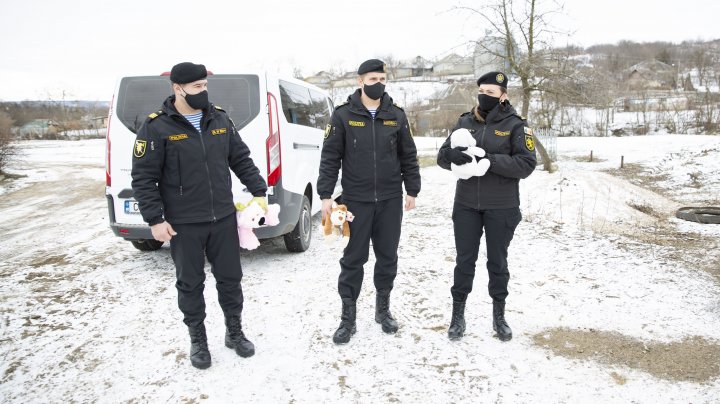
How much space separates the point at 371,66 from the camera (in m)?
3.09

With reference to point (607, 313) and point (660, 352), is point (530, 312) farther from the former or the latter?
point (660, 352)

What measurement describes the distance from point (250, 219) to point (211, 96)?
1.95 metres

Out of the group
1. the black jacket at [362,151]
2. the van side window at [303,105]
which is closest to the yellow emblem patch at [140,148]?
the black jacket at [362,151]

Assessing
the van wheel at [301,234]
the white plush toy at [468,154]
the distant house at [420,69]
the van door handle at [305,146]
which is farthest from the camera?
the distant house at [420,69]

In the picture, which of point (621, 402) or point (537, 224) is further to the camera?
point (537, 224)

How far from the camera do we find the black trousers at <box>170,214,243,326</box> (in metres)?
2.90

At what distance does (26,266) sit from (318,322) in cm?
397

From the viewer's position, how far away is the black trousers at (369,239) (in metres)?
3.22

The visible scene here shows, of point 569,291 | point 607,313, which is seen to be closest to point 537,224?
point 569,291

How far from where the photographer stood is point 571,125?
33.7 meters

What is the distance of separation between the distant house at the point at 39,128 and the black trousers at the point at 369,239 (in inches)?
1981

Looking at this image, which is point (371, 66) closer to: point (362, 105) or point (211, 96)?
point (362, 105)

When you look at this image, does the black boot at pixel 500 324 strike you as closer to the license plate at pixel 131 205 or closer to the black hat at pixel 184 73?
the black hat at pixel 184 73

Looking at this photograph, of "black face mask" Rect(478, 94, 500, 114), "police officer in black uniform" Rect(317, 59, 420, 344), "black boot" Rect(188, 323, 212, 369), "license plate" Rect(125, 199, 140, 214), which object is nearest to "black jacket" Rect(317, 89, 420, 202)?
"police officer in black uniform" Rect(317, 59, 420, 344)
